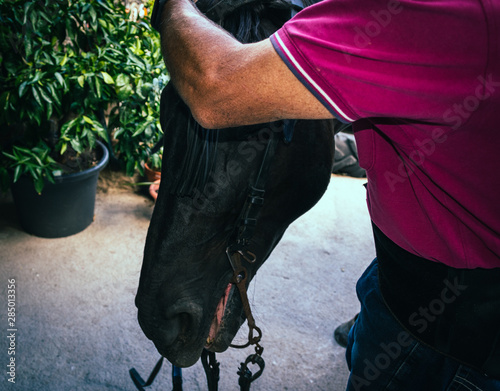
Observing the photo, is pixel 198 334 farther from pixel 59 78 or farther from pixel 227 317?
pixel 59 78

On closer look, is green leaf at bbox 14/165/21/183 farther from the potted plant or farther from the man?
the man

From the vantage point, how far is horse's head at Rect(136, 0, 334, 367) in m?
0.87

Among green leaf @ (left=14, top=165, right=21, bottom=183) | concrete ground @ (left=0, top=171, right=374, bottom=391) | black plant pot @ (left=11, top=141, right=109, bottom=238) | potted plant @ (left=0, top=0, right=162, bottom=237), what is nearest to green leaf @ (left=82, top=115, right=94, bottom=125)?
potted plant @ (left=0, top=0, right=162, bottom=237)

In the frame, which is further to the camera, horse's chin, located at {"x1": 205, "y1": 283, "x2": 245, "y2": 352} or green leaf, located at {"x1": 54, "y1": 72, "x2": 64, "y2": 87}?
green leaf, located at {"x1": 54, "y1": 72, "x2": 64, "y2": 87}

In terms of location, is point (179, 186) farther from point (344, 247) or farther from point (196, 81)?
point (344, 247)

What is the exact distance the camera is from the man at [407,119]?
20.4 inches

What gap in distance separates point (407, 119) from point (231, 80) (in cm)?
29

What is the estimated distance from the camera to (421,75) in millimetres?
525

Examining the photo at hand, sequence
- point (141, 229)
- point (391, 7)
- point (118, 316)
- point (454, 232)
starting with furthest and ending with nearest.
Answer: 1. point (141, 229)
2. point (118, 316)
3. point (454, 232)
4. point (391, 7)

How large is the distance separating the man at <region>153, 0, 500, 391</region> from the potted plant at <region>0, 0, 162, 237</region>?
1.91m

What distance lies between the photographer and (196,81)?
641 millimetres

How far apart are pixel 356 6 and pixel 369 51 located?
0.23 ft

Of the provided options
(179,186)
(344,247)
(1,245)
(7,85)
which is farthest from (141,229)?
(179,186)

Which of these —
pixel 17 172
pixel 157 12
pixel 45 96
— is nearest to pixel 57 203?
pixel 17 172
